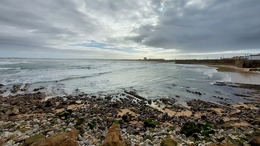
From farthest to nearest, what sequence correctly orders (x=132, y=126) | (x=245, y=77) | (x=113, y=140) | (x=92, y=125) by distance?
(x=245, y=77), (x=132, y=126), (x=92, y=125), (x=113, y=140)

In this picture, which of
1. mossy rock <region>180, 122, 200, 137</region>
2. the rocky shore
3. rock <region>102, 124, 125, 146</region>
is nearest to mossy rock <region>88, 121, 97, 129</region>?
the rocky shore

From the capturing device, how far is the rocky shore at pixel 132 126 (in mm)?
5352

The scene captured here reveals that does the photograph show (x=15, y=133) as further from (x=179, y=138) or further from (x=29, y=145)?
(x=179, y=138)

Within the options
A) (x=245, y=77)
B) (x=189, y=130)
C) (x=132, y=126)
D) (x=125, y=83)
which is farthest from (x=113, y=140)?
(x=245, y=77)

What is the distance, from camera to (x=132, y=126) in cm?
724

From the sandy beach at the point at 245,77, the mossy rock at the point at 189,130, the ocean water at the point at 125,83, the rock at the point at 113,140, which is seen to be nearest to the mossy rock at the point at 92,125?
the rock at the point at 113,140

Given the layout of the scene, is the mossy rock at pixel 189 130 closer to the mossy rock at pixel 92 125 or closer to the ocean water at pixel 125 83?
the mossy rock at pixel 92 125

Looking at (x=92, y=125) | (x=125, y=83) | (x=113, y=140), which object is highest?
(x=113, y=140)

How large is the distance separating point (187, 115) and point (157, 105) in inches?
105

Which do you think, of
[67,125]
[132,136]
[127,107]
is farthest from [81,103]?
[132,136]

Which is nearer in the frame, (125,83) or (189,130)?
(189,130)

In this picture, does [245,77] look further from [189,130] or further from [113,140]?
[113,140]

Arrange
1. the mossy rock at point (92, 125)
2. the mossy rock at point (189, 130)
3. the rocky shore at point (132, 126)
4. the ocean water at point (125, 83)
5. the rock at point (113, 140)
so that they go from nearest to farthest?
the rock at point (113, 140)
the rocky shore at point (132, 126)
the mossy rock at point (189, 130)
the mossy rock at point (92, 125)
the ocean water at point (125, 83)

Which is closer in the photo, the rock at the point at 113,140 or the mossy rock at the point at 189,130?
the rock at the point at 113,140
